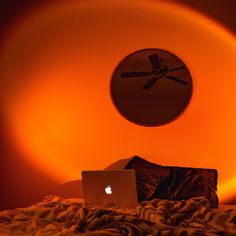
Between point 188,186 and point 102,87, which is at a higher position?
point 102,87

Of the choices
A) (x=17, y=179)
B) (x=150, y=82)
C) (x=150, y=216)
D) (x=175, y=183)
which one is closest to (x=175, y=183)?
(x=175, y=183)

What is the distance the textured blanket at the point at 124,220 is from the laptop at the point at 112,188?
0.16 meters

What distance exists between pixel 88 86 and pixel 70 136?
0.52 metres

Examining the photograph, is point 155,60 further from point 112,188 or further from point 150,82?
point 112,188

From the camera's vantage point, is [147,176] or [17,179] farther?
[17,179]

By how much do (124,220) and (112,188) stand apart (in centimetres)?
64

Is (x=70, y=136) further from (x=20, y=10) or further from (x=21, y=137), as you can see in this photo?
(x=20, y=10)

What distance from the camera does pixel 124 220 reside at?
4.86ft

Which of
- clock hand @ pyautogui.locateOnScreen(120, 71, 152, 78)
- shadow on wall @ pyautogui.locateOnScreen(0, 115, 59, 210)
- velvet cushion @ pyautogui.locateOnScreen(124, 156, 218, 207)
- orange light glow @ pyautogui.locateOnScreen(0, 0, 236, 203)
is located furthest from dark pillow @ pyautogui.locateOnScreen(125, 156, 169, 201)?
shadow on wall @ pyautogui.locateOnScreen(0, 115, 59, 210)

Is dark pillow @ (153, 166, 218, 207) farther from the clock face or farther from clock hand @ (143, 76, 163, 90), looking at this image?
clock hand @ (143, 76, 163, 90)

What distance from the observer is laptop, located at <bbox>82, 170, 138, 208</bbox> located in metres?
2.11

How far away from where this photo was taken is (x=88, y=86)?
10.2ft

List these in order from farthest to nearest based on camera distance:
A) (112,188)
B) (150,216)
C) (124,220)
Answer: (112,188) → (150,216) → (124,220)

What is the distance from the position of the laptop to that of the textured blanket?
16 centimetres
